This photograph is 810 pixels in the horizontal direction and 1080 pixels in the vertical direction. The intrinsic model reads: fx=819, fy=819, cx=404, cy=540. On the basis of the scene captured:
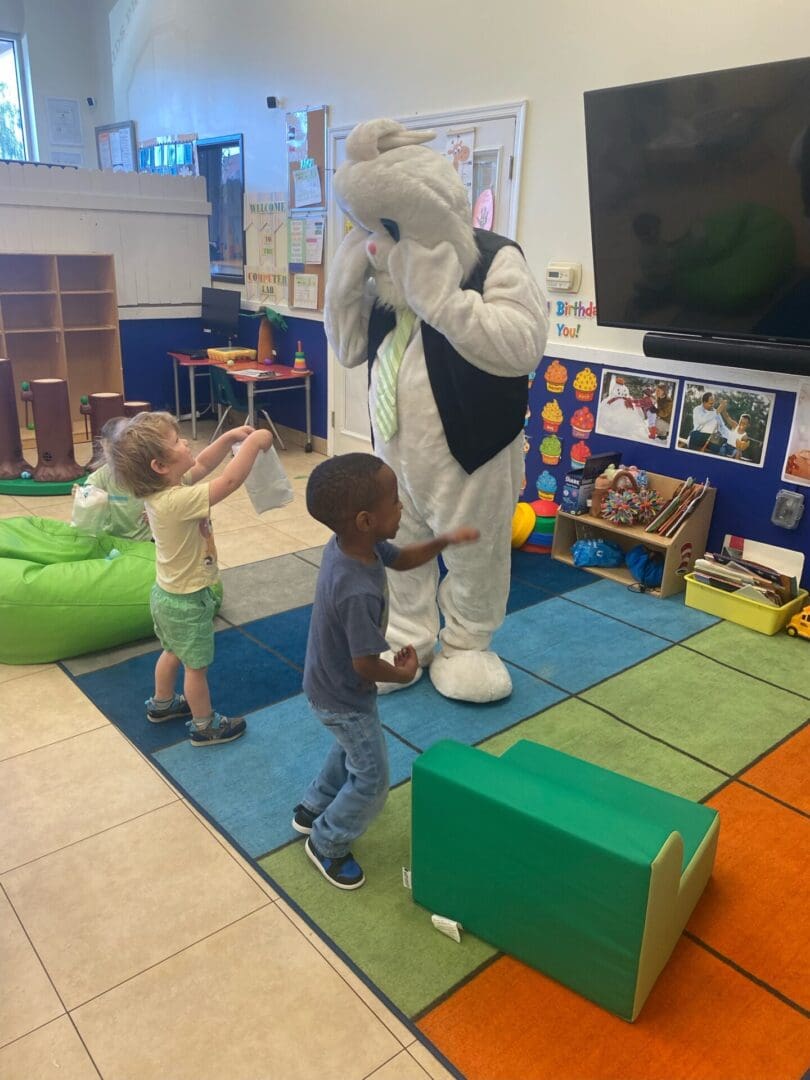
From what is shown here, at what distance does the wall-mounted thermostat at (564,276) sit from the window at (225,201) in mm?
2947

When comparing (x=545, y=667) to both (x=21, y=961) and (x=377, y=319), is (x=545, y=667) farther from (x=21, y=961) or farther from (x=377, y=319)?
(x=21, y=961)

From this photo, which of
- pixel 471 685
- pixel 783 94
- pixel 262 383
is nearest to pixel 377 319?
pixel 471 685

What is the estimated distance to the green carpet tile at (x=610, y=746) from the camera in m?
2.22

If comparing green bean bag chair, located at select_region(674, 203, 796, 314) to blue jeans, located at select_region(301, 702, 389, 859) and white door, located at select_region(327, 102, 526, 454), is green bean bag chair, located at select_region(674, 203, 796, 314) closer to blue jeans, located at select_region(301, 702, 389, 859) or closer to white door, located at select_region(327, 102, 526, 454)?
white door, located at select_region(327, 102, 526, 454)

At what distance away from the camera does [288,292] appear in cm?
554

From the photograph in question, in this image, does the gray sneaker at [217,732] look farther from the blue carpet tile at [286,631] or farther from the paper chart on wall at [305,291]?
the paper chart on wall at [305,291]

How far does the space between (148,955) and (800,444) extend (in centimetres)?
280

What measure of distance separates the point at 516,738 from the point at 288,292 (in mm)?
4018

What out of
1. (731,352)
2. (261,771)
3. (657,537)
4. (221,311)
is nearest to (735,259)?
(731,352)

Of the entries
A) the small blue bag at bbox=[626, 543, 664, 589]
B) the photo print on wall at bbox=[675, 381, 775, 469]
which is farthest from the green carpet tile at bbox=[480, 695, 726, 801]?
the photo print on wall at bbox=[675, 381, 775, 469]

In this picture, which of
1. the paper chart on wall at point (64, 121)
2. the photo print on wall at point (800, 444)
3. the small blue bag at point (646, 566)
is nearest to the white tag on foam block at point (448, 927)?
the small blue bag at point (646, 566)

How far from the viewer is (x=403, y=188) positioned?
203 centimetres

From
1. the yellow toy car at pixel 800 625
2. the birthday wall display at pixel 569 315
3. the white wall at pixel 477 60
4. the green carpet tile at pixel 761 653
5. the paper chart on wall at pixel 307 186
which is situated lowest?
the green carpet tile at pixel 761 653

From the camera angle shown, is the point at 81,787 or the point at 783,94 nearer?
the point at 81,787
